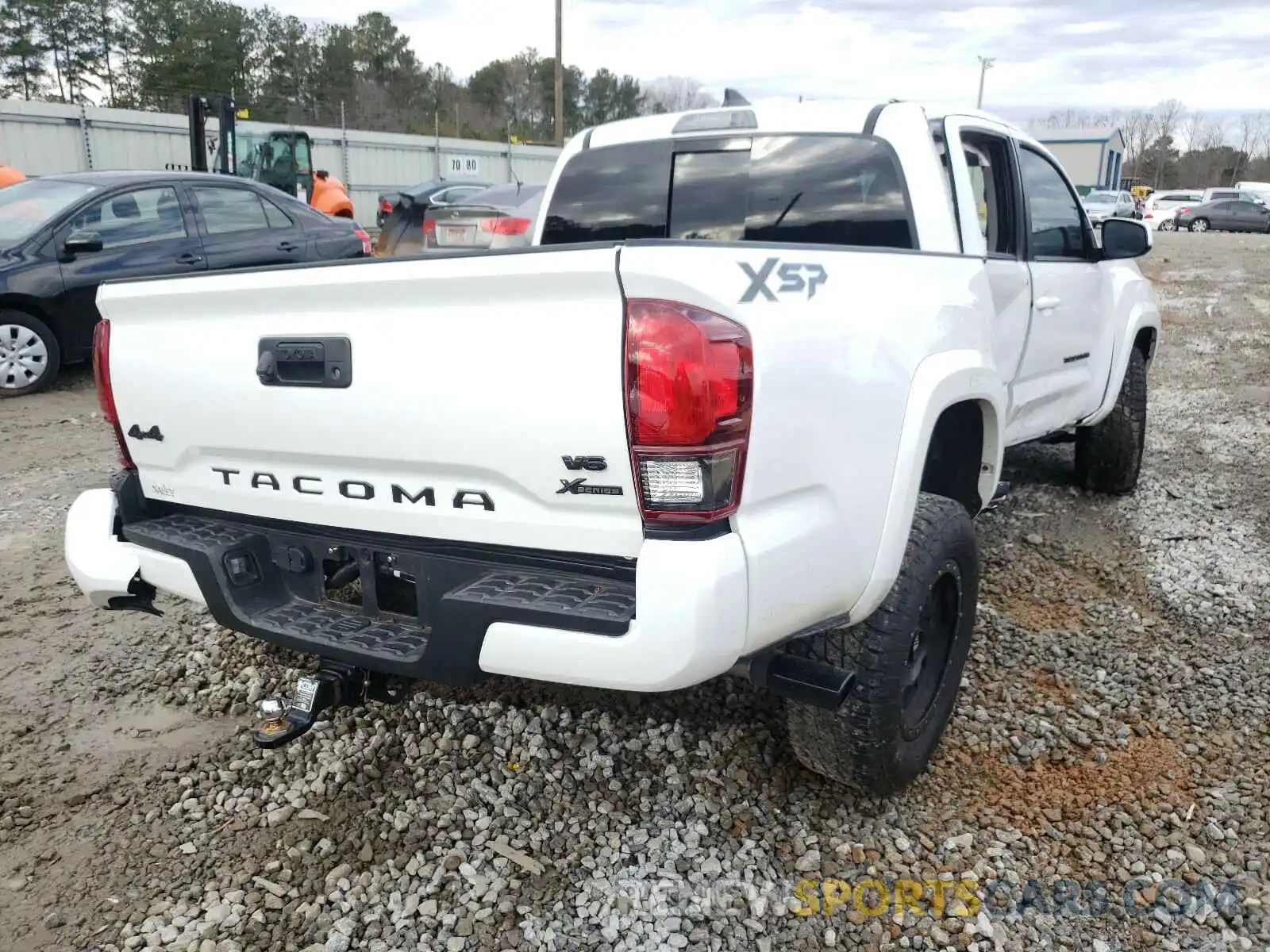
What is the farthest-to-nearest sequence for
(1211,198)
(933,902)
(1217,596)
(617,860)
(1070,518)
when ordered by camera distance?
(1211,198) → (1070,518) → (1217,596) → (617,860) → (933,902)

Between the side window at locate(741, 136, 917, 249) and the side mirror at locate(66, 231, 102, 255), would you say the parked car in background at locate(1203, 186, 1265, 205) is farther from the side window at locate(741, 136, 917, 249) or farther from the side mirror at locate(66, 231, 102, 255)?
the side window at locate(741, 136, 917, 249)

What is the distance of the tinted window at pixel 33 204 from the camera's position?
7738 mm

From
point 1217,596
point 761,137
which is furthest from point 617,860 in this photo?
point 1217,596

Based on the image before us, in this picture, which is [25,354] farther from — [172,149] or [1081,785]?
[172,149]

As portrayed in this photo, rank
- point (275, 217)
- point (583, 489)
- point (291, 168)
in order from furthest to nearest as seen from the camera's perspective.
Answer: point (291, 168)
point (275, 217)
point (583, 489)

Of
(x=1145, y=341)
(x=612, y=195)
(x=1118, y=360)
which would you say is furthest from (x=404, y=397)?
(x=1145, y=341)

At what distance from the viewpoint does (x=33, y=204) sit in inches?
314

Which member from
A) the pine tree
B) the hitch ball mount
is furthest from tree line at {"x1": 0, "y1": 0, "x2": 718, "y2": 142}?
the hitch ball mount

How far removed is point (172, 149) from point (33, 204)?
1617cm

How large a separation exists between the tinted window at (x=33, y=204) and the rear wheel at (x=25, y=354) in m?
0.61

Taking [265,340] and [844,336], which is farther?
[265,340]

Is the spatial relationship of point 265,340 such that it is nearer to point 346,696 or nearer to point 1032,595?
point 346,696

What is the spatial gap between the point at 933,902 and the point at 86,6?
161ft

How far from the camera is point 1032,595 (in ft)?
14.2
